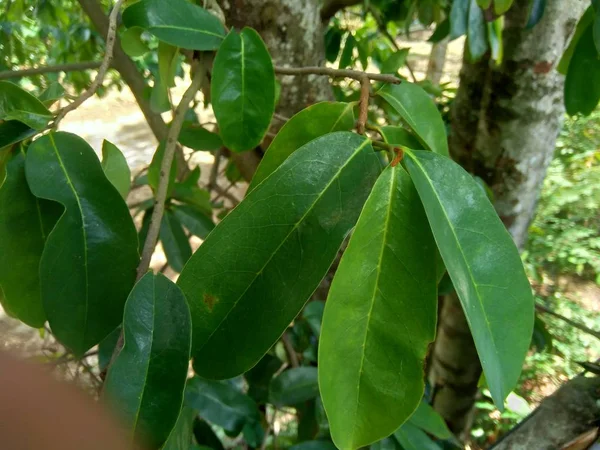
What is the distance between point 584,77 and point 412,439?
48 centimetres

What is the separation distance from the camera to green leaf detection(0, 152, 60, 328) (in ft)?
1.30

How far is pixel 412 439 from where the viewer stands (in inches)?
24.0

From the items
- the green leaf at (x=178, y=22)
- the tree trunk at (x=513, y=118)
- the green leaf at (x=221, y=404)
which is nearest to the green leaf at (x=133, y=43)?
the green leaf at (x=178, y=22)

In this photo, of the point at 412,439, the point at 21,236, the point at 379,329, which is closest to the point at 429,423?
the point at 412,439

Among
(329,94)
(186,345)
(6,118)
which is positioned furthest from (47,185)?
(329,94)

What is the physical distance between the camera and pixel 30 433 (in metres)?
0.16

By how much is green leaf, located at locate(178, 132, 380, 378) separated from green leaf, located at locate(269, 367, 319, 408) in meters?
0.36

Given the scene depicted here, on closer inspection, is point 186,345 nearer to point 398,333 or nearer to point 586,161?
point 398,333

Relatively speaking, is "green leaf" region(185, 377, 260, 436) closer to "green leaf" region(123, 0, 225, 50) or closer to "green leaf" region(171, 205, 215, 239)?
"green leaf" region(171, 205, 215, 239)

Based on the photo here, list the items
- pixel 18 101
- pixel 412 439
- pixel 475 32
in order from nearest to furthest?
pixel 18 101 → pixel 412 439 → pixel 475 32

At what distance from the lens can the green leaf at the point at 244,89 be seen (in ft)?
1.50

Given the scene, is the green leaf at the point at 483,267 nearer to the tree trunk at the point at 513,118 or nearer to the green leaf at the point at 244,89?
the green leaf at the point at 244,89

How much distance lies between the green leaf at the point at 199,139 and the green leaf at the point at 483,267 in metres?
0.38

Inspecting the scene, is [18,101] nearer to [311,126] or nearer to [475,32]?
[311,126]
